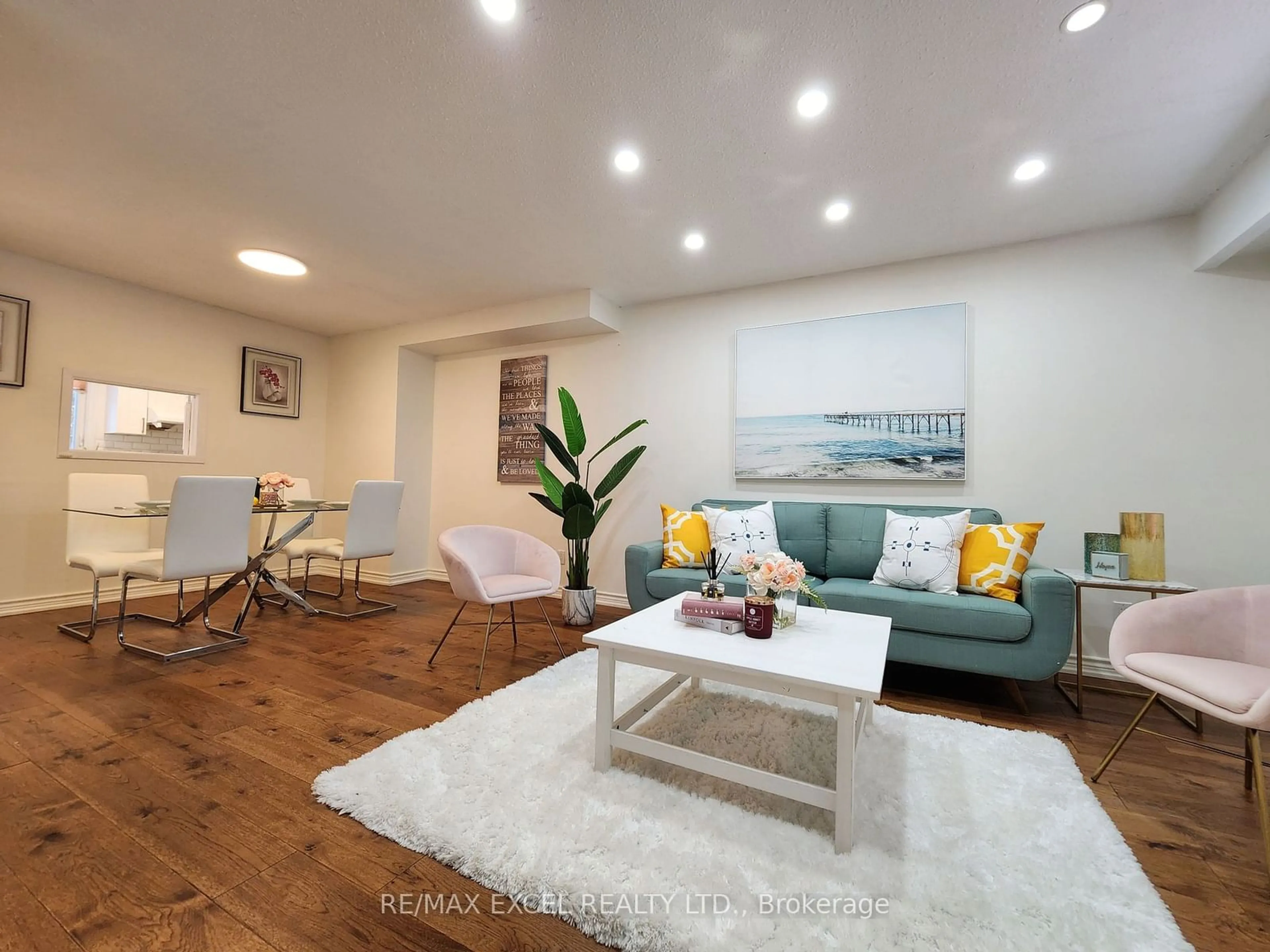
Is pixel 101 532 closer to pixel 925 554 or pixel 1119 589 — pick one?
pixel 925 554

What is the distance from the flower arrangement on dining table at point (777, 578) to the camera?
180 cm

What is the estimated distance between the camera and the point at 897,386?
329 cm

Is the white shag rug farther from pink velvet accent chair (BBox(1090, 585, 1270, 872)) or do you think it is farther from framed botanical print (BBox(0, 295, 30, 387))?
framed botanical print (BBox(0, 295, 30, 387))

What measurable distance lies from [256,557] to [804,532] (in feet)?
11.9

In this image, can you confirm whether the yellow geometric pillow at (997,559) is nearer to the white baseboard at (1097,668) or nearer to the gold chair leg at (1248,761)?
the white baseboard at (1097,668)

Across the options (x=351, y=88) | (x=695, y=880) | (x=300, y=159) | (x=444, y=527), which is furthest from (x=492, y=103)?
(x=444, y=527)

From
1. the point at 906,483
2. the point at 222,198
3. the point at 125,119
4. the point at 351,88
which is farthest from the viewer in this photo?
the point at 906,483

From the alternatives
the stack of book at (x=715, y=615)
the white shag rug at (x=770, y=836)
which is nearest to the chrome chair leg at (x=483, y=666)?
the white shag rug at (x=770, y=836)

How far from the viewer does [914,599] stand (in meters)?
2.48

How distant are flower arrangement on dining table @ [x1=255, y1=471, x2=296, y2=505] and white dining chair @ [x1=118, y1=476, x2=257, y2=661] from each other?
1.70 feet

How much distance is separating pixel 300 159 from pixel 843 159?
8.24 ft

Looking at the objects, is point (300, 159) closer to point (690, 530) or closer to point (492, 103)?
point (492, 103)

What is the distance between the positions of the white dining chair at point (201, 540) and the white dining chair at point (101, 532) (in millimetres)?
185

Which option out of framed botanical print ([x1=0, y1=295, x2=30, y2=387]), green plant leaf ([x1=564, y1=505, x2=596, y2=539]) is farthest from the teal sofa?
framed botanical print ([x1=0, y1=295, x2=30, y2=387])
